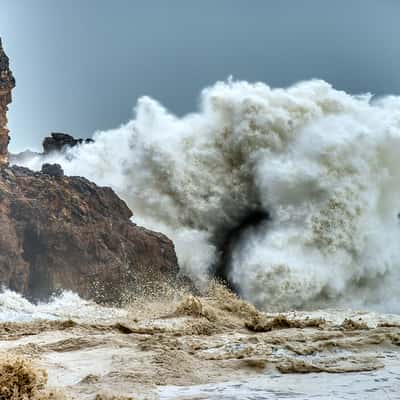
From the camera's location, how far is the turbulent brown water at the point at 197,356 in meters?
3.97

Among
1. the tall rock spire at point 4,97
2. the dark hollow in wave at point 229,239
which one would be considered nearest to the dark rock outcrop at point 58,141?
the tall rock spire at point 4,97

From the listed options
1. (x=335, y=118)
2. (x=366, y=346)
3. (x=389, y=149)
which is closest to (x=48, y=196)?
(x=366, y=346)

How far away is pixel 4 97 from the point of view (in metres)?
12.0

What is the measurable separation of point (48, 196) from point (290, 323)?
6.80 m

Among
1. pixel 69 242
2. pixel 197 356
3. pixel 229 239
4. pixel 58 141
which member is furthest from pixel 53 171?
pixel 197 356

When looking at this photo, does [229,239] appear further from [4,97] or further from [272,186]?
[4,97]

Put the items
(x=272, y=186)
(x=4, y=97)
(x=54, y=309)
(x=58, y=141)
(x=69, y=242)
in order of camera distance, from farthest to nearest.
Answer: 1. (x=58, y=141)
2. (x=272, y=186)
3. (x=4, y=97)
4. (x=69, y=242)
5. (x=54, y=309)

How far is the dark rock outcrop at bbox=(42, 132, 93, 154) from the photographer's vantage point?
60.8 feet

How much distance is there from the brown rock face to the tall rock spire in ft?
1.75

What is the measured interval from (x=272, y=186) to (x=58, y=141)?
832 centimetres

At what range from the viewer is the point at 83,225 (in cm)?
1196

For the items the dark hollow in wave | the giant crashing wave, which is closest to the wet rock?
the giant crashing wave

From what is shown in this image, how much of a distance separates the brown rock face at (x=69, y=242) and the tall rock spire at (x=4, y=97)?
53cm

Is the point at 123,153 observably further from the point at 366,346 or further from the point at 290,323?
the point at 366,346
